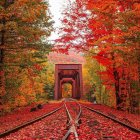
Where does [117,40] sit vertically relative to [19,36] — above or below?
below

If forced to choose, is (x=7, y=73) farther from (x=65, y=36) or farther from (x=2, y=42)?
(x=65, y=36)

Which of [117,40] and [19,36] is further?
[19,36]

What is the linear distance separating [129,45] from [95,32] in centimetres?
642

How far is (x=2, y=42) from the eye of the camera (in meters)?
14.6

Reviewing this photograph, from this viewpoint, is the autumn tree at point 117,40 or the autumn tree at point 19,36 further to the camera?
the autumn tree at point 19,36

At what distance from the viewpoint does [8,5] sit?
13961mm

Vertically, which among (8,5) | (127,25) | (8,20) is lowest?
(127,25)

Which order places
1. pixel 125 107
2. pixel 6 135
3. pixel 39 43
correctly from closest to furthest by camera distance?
1. pixel 6 135
2. pixel 39 43
3. pixel 125 107

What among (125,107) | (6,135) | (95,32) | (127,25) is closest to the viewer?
(6,135)

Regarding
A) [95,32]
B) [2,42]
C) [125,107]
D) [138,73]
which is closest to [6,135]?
[2,42]

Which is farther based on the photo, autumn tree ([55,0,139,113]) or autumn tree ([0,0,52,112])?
autumn tree ([0,0,52,112])

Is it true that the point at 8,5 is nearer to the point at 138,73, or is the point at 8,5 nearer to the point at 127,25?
the point at 127,25

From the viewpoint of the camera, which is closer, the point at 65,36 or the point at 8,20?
the point at 8,20

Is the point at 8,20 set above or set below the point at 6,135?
above
